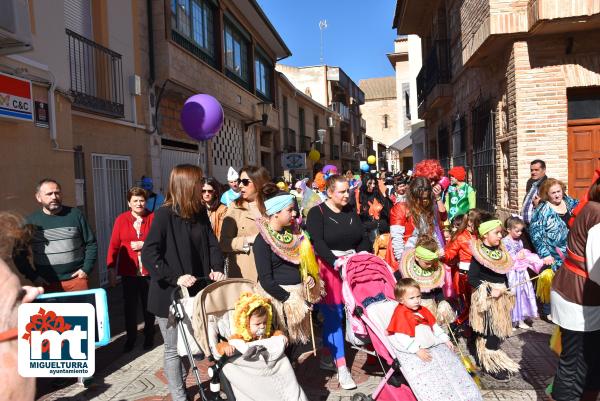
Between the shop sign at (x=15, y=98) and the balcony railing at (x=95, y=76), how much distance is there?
5.14 feet

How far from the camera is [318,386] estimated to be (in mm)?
4539

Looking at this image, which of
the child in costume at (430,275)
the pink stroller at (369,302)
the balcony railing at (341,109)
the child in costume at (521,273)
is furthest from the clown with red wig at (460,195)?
the balcony railing at (341,109)

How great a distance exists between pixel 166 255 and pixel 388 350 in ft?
6.02

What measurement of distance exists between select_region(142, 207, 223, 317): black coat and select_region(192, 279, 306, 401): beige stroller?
413mm

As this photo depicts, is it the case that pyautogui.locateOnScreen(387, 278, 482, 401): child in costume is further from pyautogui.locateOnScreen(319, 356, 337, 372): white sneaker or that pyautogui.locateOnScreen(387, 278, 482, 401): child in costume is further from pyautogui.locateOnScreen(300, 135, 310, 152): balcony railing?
pyautogui.locateOnScreen(300, 135, 310, 152): balcony railing

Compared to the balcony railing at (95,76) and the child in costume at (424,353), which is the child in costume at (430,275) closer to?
the child in costume at (424,353)

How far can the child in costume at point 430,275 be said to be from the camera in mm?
4316

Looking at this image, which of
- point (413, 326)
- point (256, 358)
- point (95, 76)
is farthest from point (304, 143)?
point (256, 358)

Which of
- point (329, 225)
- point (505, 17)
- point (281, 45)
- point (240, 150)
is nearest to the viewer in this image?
point (329, 225)

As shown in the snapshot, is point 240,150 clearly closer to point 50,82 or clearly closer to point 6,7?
point 50,82

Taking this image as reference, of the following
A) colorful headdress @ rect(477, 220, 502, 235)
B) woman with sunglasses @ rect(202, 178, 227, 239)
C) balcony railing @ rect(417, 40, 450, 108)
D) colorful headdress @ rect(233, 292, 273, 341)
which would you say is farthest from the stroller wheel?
balcony railing @ rect(417, 40, 450, 108)

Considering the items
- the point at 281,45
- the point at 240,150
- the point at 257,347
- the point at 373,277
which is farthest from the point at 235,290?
the point at 281,45

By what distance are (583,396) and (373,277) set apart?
169 centimetres

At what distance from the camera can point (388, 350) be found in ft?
12.3
